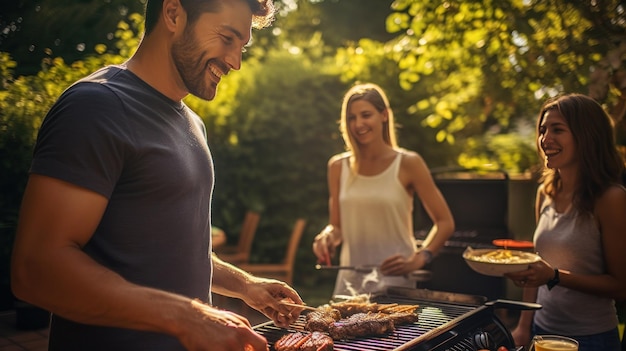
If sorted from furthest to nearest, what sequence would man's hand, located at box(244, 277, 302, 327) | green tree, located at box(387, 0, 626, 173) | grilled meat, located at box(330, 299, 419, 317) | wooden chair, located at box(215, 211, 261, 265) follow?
1. wooden chair, located at box(215, 211, 261, 265)
2. green tree, located at box(387, 0, 626, 173)
3. grilled meat, located at box(330, 299, 419, 317)
4. man's hand, located at box(244, 277, 302, 327)

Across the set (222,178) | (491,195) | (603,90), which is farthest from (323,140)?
(603,90)

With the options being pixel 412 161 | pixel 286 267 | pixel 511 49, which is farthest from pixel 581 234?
pixel 286 267

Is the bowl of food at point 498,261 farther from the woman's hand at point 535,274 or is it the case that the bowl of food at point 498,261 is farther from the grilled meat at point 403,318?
the grilled meat at point 403,318

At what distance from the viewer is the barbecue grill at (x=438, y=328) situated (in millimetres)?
2266

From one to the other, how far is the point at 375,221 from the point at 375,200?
0.15 meters

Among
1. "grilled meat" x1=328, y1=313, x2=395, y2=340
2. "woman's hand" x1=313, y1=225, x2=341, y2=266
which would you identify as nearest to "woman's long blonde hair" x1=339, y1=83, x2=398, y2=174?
"woman's hand" x1=313, y1=225, x2=341, y2=266

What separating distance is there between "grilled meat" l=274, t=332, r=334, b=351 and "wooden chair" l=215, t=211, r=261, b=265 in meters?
5.55

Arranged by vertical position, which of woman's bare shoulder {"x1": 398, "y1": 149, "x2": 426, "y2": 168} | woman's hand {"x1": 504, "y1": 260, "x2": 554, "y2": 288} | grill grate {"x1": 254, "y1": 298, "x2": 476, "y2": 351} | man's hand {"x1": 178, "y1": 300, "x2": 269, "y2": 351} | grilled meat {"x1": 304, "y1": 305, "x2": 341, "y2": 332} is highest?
woman's bare shoulder {"x1": 398, "y1": 149, "x2": 426, "y2": 168}

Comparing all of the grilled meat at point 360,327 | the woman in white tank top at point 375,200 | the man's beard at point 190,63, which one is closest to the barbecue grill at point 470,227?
the woman in white tank top at point 375,200

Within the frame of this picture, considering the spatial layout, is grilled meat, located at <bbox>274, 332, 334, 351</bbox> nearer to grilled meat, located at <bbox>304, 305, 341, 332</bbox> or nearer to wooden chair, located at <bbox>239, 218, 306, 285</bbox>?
grilled meat, located at <bbox>304, 305, 341, 332</bbox>

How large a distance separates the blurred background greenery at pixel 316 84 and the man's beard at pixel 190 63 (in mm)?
1799

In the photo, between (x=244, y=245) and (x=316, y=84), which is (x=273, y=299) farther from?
(x=316, y=84)

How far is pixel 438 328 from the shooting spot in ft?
7.72

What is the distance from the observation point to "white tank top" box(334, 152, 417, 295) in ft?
12.4
